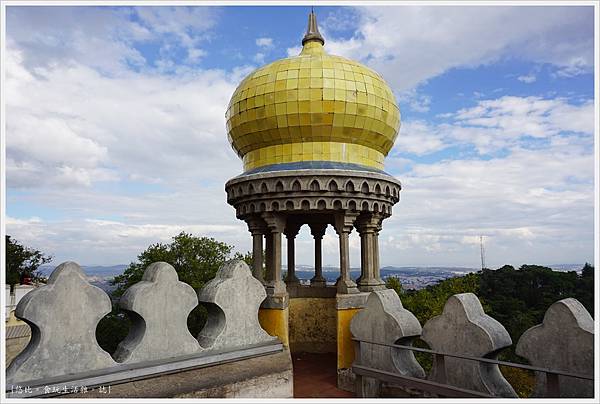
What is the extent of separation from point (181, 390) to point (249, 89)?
6.46 metres

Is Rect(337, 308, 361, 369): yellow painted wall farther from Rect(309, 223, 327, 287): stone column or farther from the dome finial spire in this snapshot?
the dome finial spire

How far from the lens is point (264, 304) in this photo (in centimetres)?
945

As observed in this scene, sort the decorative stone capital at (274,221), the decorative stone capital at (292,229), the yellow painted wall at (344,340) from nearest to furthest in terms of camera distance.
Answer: the yellow painted wall at (344,340)
the decorative stone capital at (274,221)
the decorative stone capital at (292,229)

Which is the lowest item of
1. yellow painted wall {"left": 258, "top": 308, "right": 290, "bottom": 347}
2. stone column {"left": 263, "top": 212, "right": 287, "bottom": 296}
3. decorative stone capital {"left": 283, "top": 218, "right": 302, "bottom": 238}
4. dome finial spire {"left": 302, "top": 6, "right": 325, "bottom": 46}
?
yellow painted wall {"left": 258, "top": 308, "right": 290, "bottom": 347}

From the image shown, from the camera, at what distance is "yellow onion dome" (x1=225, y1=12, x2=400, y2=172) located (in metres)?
9.77

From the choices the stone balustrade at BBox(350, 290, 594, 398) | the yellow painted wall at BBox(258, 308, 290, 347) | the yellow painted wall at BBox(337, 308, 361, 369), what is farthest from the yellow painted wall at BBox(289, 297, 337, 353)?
the stone balustrade at BBox(350, 290, 594, 398)

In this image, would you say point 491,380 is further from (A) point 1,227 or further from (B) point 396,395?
(A) point 1,227

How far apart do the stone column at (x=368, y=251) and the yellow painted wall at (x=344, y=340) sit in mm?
1083

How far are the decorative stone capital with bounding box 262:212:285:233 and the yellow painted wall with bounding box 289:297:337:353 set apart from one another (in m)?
2.92

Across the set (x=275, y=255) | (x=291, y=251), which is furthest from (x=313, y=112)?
(x=291, y=251)

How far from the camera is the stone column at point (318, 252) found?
13.5m

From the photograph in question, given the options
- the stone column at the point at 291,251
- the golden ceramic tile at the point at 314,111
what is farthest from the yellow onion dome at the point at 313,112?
the stone column at the point at 291,251

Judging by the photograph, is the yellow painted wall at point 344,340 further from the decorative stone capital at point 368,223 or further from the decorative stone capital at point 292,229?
the decorative stone capital at point 292,229

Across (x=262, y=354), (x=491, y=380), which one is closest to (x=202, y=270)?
(x=262, y=354)
